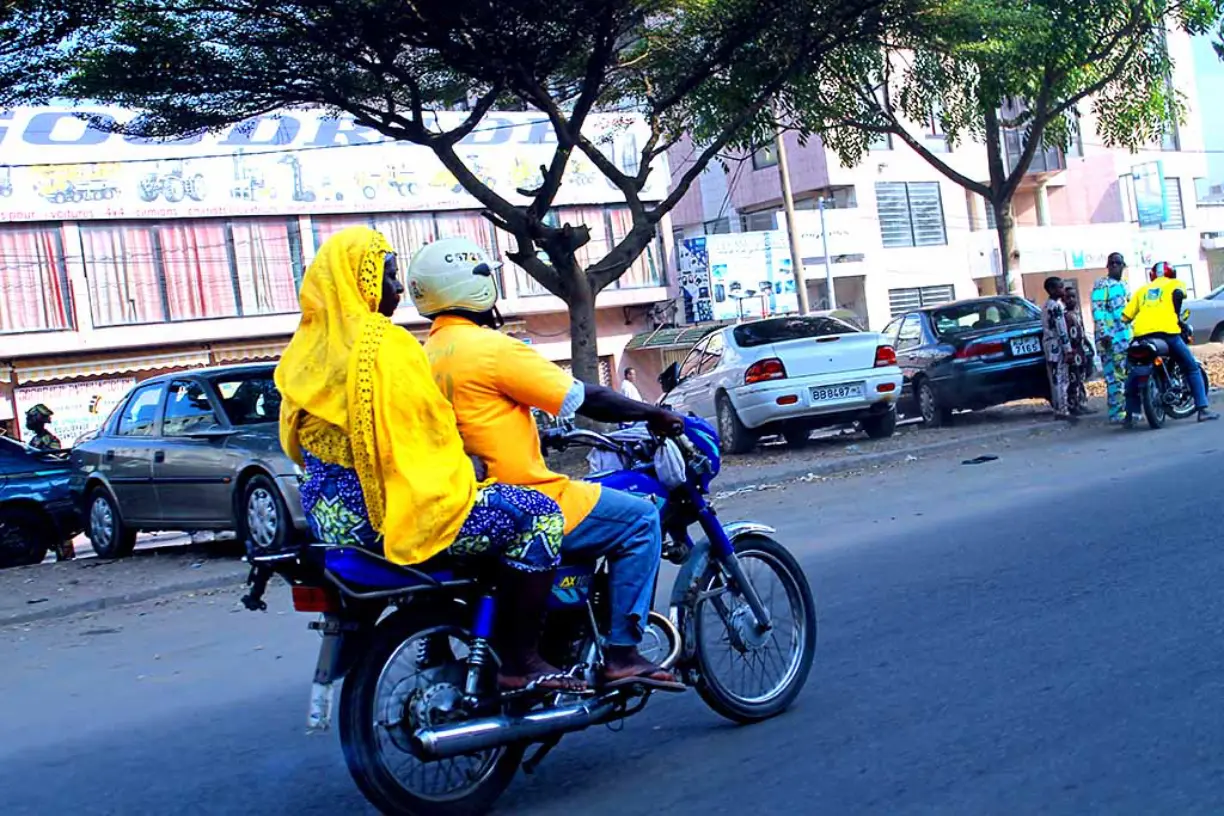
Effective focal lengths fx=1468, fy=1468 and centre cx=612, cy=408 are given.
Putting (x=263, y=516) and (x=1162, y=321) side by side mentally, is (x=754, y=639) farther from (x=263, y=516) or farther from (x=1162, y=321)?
(x=1162, y=321)

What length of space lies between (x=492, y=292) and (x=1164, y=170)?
49716 mm

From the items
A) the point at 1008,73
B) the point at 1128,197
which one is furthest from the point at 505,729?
the point at 1128,197

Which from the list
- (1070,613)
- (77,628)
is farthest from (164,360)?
(1070,613)

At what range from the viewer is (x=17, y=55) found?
1380 cm

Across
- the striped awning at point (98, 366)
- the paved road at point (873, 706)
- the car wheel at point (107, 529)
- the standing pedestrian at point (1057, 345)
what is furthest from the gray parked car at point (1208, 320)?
the car wheel at point (107, 529)

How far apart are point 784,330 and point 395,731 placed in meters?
12.8

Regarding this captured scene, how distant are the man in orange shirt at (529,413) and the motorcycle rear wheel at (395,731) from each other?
47 cm

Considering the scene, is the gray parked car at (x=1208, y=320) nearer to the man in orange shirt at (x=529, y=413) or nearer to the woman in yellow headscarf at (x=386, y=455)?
the man in orange shirt at (x=529, y=413)

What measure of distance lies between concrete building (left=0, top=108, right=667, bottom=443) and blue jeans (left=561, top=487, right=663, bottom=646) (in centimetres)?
2323

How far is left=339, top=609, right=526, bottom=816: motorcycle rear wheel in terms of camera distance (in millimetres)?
3846

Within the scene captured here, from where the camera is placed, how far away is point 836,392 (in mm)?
15445

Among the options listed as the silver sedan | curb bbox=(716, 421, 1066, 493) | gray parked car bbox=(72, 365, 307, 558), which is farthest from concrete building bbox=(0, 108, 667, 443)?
curb bbox=(716, 421, 1066, 493)

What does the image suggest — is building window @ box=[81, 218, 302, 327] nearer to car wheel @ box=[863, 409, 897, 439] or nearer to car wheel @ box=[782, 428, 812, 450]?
car wheel @ box=[782, 428, 812, 450]

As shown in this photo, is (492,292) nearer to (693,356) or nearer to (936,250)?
(693,356)
